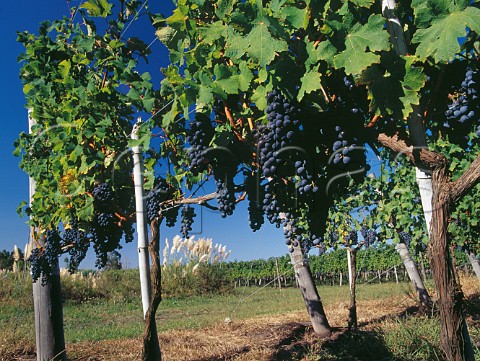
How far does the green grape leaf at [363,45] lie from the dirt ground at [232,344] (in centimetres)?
488

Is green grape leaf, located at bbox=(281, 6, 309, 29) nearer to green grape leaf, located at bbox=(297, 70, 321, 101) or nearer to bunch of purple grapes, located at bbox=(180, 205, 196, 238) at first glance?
green grape leaf, located at bbox=(297, 70, 321, 101)

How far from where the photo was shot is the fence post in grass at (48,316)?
5.41 meters

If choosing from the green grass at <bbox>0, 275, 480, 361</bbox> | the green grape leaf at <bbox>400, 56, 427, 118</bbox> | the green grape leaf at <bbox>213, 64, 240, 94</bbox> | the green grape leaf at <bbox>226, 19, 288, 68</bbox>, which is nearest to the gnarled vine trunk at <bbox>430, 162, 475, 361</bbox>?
the green grape leaf at <bbox>400, 56, 427, 118</bbox>

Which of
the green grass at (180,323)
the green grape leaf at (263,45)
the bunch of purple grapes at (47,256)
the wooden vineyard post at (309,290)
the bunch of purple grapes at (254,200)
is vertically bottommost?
the green grass at (180,323)

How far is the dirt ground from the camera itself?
624 cm

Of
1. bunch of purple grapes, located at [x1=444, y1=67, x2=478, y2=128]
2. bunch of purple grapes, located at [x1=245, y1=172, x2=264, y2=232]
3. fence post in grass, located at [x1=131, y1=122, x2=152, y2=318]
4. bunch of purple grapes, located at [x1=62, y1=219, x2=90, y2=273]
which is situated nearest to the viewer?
bunch of purple grapes, located at [x1=444, y1=67, x2=478, y2=128]

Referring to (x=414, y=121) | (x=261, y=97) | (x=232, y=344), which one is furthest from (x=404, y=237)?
(x=261, y=97)

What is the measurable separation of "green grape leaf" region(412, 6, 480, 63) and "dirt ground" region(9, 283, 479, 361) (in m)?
4.89

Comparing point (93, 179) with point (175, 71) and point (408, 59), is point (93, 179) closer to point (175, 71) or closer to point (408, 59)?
point (175, 71)

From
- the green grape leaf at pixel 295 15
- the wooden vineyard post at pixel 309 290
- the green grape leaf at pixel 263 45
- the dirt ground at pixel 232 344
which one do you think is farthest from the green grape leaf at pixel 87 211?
the wooden vineyard post at pixel 309 290

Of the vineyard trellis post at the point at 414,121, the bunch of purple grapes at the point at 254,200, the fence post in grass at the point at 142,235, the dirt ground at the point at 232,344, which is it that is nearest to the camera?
the vineyard trellis post at the point at 414,121

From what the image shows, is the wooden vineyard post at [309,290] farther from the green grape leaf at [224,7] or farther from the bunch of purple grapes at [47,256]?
the green grape leaf at [224,7]

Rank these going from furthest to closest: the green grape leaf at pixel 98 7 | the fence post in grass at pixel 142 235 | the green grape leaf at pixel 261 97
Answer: the green grape leaf at pixel 98 7, the fence post in grass at pixel 142 235, the green grape leaf at pixel 261 97

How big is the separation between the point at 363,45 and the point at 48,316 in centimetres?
543
